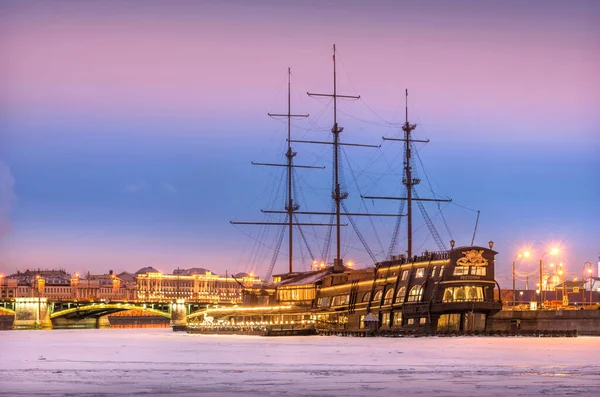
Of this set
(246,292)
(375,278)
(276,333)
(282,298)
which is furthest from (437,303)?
(246,292)

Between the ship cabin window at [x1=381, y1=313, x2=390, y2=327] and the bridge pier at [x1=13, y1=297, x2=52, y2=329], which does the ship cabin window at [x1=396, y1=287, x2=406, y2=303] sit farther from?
the bridge pier at [x1=13, y1=297, x2=52, y2=329]

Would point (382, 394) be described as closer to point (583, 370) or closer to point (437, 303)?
point (583, 370)

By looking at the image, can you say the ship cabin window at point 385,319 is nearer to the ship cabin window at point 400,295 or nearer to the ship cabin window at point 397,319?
the ship cabin window at point 397,319

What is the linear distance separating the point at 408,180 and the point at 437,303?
1012 inches

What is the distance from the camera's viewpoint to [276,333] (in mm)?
104125

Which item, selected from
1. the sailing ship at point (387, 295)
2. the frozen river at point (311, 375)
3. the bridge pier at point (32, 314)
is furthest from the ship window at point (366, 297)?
the bridge pier at point (32, 314)

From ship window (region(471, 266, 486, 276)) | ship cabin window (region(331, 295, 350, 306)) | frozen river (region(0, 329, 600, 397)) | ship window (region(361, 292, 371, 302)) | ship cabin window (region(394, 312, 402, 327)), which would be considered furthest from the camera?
ship cabin window (region(331, 295, 350, 306))

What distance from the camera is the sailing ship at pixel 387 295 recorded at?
95750 mm

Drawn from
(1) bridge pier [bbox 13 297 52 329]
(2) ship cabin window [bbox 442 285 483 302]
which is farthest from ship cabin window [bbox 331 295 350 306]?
(1) bridge pier [bbox 13 297 52 329]

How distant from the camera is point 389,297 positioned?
103438mm

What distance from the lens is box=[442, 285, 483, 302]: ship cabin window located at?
95.7m

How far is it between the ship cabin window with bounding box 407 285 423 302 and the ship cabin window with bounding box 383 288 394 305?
334cm

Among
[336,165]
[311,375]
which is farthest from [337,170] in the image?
[311,375]

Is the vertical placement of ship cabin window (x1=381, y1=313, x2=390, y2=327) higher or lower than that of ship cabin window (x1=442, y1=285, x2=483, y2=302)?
lower
